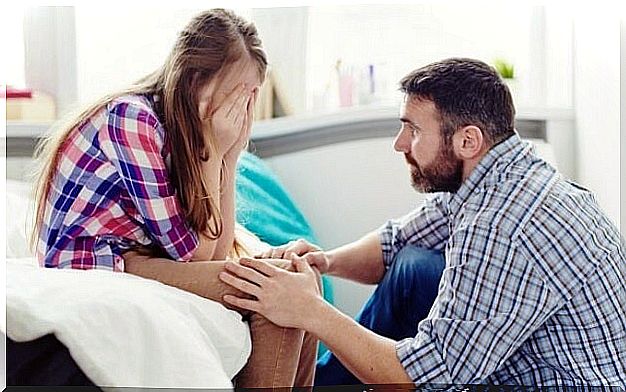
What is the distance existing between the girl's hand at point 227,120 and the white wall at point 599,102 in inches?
20.8

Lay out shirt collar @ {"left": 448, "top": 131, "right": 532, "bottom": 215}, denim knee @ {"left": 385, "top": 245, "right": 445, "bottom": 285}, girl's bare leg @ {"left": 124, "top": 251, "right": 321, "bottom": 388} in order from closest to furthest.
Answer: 1. girl's bare leg @ {"left": 124, "top": 251, "right": 321, "bottom": 388}
2. shirt collar @ {"left": 448, "top": 131, "right": 532, "bottom": 215}
3. denim knee @ {"left": 385, "top": 245, "right": 445, "bottom": 285}

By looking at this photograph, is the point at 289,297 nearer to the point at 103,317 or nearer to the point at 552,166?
the point at 103,317

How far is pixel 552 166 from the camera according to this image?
4.81ft

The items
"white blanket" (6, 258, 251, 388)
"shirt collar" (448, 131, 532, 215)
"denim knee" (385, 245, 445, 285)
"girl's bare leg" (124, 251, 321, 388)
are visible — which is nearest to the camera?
"white blanket" (6, 258, 251, 388)

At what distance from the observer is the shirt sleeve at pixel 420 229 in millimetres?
1542

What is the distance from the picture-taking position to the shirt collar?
55.3 inches

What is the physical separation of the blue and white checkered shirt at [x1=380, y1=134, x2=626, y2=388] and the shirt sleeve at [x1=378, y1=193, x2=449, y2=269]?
133 mm

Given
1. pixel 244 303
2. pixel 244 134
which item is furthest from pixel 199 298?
pixel 244 134

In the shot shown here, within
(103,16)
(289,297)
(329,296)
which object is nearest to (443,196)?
(329,296)

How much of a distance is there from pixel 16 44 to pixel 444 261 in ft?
2.52

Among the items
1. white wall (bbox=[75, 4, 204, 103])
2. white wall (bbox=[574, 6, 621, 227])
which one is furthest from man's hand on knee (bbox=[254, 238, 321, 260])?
white wall (bbox=[574, 6, 621, 227])

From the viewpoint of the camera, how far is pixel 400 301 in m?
1.52

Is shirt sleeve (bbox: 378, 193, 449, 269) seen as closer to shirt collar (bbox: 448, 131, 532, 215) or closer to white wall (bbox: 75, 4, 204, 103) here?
shirt collar (bbox: 448, 131, 532, 215)

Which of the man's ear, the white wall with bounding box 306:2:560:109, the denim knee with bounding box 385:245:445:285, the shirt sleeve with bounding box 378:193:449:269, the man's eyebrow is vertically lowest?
the denim knee with bounding box 385:245:445:285
